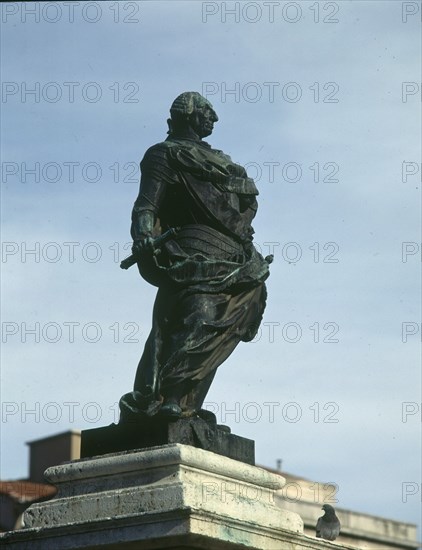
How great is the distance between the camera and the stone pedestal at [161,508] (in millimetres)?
14695

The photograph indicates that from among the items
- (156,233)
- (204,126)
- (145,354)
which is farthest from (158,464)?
(204,126)

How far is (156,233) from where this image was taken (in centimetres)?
1656

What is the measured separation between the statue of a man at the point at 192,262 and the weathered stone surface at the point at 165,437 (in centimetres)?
14

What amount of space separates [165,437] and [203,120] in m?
3.24

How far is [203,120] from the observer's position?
1705cm

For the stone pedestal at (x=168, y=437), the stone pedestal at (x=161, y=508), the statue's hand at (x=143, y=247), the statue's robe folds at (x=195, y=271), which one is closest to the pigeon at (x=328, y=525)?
the stone pedestal at (x=161, y=508)

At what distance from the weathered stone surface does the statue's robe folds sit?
0.56ft

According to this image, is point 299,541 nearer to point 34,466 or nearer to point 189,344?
point 189,344

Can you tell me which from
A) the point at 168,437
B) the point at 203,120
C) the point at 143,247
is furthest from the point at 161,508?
the point at 203,120

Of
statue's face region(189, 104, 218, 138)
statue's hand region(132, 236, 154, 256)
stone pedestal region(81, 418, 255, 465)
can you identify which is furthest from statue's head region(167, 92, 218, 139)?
stone pedestal region(81, 418, 255, 465)

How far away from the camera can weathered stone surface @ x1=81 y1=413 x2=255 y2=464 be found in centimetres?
1552

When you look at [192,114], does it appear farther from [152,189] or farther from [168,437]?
[168,437]

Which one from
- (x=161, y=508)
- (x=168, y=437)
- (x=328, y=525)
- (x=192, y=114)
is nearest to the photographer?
(x=161, y=508)

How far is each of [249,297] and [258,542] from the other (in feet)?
8.07
